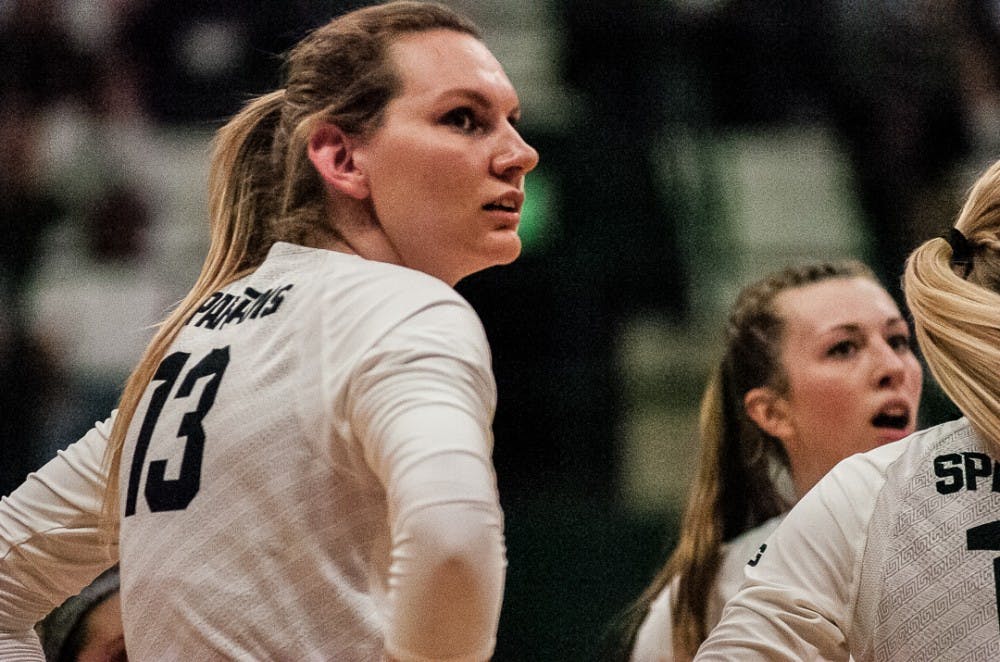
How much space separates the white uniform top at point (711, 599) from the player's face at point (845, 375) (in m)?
0.18

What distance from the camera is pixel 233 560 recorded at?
1264 mm

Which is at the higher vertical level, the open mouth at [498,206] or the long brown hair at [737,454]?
the open mouth at [498,206]

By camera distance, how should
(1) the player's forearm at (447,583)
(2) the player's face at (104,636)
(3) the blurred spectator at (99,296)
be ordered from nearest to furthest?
(1) the player's forearm at (447,583) < (2) the player's face at (104,636) < (3) the blurred spectator at (99,296)

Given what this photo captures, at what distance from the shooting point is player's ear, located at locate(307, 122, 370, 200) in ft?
4.96

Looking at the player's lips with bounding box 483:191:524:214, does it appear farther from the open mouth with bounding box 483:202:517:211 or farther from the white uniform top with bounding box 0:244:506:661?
the white uniform top with bounding box 0:244:506:661

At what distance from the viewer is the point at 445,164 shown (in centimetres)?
148

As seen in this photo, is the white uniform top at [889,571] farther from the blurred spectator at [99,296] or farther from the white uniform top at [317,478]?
the blurred spectator at [99,296]

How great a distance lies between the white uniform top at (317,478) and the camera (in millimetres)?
1064

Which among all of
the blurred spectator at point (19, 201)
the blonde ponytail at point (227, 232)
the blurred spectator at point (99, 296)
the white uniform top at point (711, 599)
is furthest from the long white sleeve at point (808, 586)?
the blurred spectator at point (19, 201)

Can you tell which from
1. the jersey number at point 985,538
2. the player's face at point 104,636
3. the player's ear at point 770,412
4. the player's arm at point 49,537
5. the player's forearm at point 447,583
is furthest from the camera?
the player's ear at point 770,412

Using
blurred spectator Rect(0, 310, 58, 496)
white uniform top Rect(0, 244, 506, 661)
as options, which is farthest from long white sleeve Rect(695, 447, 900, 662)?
blurred spectator Rect(0, 310, 58, 496)

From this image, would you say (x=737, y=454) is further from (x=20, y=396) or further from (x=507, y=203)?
(x=20, y=396)

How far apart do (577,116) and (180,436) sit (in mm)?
3733

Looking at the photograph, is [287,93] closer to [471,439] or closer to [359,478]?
[359,478]
